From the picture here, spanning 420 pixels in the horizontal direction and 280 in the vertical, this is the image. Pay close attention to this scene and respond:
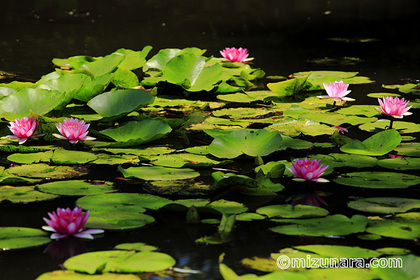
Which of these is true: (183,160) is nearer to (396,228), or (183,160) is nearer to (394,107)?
(396,228)

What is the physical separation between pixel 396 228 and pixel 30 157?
120cm

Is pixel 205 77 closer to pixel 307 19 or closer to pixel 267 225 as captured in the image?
pixel 267 225

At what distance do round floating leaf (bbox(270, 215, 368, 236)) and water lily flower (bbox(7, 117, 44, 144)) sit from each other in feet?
3.46

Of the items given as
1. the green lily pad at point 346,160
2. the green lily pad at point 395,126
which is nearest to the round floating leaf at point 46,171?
the green lily pad at point 346,160

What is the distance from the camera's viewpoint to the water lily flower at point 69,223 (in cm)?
132

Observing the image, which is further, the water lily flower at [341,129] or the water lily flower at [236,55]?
the water lily flower at [236,55]

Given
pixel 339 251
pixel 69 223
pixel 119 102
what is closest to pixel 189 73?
pixel 119 102

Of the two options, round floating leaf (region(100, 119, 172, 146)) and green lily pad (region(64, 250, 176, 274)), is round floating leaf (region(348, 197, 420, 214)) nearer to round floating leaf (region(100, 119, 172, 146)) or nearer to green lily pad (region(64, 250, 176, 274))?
green lily pad (region(64, 250, 176, 274))

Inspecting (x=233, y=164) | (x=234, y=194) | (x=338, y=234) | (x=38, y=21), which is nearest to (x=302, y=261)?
(x=338, y=234)

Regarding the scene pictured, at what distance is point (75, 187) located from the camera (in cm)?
166

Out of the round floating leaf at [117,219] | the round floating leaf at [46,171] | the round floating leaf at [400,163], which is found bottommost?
the round floating leaf at [117,219]

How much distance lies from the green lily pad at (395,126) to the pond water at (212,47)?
7 centimetres

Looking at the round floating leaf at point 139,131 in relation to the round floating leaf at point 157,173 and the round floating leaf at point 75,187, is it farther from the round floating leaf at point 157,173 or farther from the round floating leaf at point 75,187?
the round floating leaf at point 75,187

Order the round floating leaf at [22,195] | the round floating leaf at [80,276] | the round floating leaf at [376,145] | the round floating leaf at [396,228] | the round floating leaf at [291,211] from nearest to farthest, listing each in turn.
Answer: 1. the round floating leaf at [80,276]
2. the round floating leaf at [396,228]
3. the round floating leaf at [291,211]
4. the round floating leaf at [22,195]
5. the round floating leaf at [376,145]
